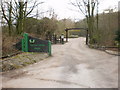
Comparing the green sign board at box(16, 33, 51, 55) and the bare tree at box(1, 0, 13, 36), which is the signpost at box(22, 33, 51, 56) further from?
the bare tree at box(1, 0, 13, 36)

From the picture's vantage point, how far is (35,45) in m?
10.3

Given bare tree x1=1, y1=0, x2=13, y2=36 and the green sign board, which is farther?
bare tree x1=1, y1=0, x2=13, y2=36

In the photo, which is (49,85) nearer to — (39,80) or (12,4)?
(39,80)

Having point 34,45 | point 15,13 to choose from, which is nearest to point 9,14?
point 15,13

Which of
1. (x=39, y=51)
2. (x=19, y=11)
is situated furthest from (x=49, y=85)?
(x=19, y=11)

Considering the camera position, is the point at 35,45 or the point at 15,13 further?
the point at 15,13

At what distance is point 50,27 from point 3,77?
16.8 meters

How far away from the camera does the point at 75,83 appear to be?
4.29 m

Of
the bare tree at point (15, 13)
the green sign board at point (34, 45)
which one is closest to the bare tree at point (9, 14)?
the bare tree at point (15, 13)

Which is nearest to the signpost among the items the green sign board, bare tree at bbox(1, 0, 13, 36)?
the green sign board

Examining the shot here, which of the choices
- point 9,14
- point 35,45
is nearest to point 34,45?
point 35,45

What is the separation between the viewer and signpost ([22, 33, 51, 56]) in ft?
33.2

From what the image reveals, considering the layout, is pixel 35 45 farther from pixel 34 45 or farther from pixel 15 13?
pixel 15 13

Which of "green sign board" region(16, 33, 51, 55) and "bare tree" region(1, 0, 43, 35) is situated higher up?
"bare tree" region(1, 0, 43, 35)
